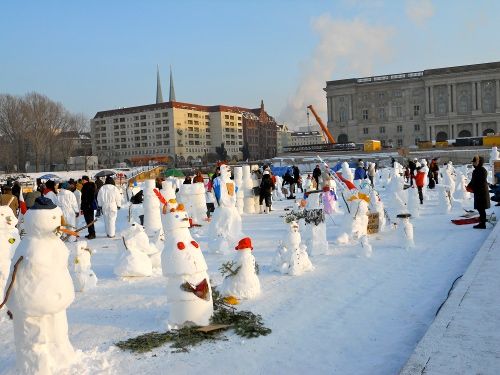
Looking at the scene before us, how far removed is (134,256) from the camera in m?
8.00

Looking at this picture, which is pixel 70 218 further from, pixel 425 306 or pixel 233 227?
pixel 425 306

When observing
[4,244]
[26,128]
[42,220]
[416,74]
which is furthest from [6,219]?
A: [416,74]

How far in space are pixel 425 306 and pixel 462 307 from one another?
0.90 metres

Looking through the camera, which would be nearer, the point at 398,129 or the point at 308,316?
the point at 308,316

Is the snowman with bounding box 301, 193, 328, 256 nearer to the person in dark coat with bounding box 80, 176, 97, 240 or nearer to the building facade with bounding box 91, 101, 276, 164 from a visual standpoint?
the person in dark coat with bounding box 80, 176, 97, 240

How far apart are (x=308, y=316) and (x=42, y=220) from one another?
312 cm

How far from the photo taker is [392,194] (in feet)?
42.5

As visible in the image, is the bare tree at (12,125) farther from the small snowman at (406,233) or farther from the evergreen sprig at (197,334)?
the evergreen sprig at (197,334)

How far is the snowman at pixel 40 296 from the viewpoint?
166 inches

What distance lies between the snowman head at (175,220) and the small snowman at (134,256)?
8.34 ft

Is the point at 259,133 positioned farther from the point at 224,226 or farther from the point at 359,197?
the point at 224,226

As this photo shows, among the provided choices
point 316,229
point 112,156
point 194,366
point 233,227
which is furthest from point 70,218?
point 112,156

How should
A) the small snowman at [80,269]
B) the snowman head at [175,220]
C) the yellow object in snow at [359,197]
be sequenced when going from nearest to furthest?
1. the snowman head at [175,220]
2. the small snowman at [80,269]
3. the yellow object in snow at [359,197]

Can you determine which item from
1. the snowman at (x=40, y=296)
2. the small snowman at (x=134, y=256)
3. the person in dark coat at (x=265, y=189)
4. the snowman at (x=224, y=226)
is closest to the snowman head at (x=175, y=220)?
the snowman at (x=40, y=296)
